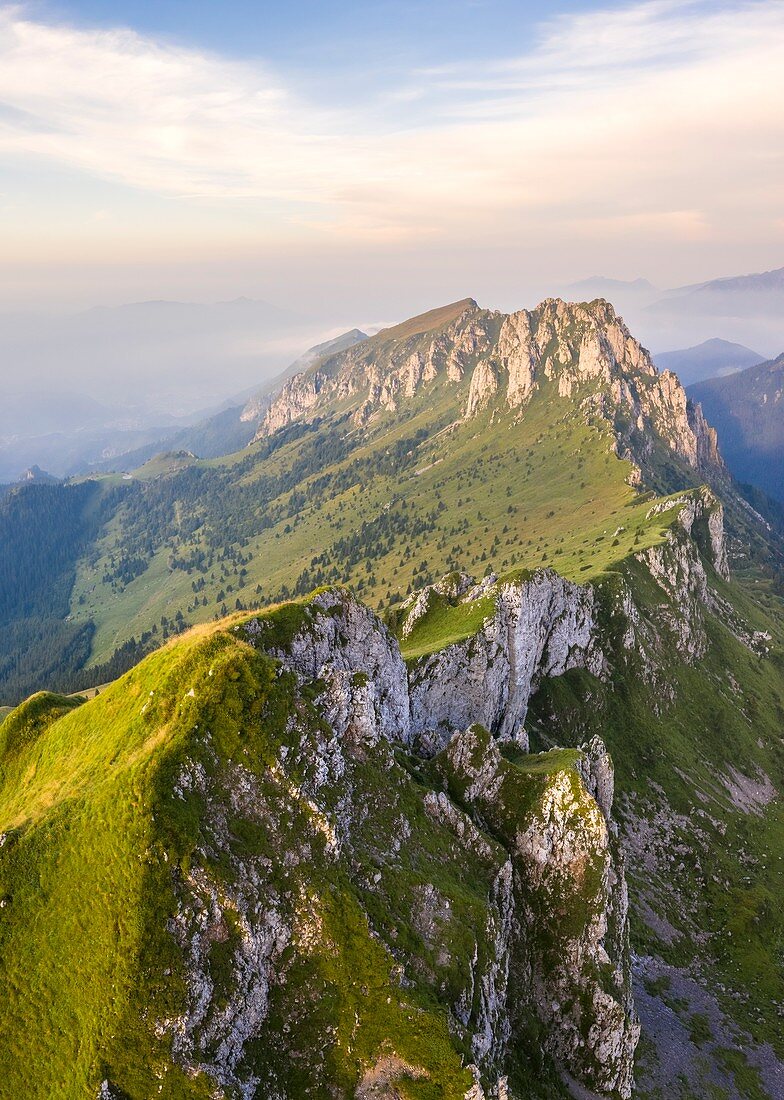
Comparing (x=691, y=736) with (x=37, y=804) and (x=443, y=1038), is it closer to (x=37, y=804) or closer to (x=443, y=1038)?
(x=443, y=1038)

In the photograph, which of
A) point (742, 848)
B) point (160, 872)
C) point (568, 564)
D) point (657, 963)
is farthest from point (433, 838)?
point (568, 564)

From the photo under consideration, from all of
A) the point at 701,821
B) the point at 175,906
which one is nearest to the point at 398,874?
the point at 175,906

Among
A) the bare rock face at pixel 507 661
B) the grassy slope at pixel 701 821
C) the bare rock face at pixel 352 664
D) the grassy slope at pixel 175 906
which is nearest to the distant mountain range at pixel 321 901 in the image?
the grassy slope at pixel 175 906

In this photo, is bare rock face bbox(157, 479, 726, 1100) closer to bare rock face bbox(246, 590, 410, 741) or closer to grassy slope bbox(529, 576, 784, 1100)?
bare rock face bbox(246, 590, 410, 741)

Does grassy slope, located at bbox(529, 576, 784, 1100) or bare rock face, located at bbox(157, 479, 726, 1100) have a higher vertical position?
bare rock face, located at bbox(157, 479, 726, 1100)

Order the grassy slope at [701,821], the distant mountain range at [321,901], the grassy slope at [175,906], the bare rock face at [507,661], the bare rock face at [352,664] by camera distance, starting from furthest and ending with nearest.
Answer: the grassy slope at [701,821]
the bare rock face at [507,661]
the bare rock face at [352,664]
the distant mountain range at [321,901]
the grassy slope at [175,906]

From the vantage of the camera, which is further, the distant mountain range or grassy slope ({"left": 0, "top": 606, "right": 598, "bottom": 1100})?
the distant mountain range

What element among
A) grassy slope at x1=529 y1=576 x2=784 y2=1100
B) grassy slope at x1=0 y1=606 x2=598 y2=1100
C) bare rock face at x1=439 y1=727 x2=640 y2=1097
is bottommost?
grassy slope at x1=529 y1=576 x2=784 y2=1100

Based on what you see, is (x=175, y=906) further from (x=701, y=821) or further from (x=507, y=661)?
(x=701, y=821)

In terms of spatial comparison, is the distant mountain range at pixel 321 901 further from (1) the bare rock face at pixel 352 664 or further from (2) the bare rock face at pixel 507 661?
(2) the bare rock face at pixel 507 661

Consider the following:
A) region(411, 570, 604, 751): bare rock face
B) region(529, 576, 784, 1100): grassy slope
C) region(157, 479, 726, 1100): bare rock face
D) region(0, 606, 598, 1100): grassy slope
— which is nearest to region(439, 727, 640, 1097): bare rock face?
region(157, 479, 726, 1100): bare rock face

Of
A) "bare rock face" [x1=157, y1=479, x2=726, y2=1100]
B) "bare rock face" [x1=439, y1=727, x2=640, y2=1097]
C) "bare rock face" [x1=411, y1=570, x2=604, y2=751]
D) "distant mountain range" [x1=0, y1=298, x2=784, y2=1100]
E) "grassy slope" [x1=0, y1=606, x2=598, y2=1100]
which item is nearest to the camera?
"grassy slope" [x1=0, y1=606, x2=598, y2=1100]

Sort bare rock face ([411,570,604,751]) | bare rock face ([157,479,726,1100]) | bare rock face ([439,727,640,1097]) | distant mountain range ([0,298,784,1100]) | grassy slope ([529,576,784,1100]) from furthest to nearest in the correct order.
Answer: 1. grassy slope ([529,576,784,1100])
2. bare rock face ([411,570,604,751])
3. bare rock face ([439,727,640,1097])
4. bare rock face ([157,479,726,1100])
5. distant mountain range ([0,298,784,1100])
